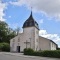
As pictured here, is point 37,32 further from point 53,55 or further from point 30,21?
point 53,55

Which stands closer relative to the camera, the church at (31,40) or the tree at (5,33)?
the church at (31,40)

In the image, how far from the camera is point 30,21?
53156 mm

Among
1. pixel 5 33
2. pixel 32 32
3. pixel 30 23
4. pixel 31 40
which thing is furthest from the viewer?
pixel 5 33

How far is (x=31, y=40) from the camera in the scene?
5141 centimetres

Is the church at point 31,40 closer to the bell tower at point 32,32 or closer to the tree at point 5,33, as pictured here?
the bell tower at point 32,32

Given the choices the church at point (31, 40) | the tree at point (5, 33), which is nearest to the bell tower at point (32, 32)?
the church at point (31, 40)

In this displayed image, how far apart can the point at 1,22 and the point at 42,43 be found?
30.0 metres

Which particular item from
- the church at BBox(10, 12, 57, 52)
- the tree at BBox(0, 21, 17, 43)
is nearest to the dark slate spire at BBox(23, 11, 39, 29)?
the church at BBox(10, 12, 57, 52)

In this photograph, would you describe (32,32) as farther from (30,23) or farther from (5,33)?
(5,33)

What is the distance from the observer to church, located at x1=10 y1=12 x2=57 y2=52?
51375 millimetres

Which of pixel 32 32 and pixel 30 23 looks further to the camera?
pixel 30 23

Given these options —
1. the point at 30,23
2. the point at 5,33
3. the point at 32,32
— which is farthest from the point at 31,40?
the point at 5,33

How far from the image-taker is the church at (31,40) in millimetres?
51375

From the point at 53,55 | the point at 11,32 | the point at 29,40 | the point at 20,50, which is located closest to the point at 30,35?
the point at 29,40
